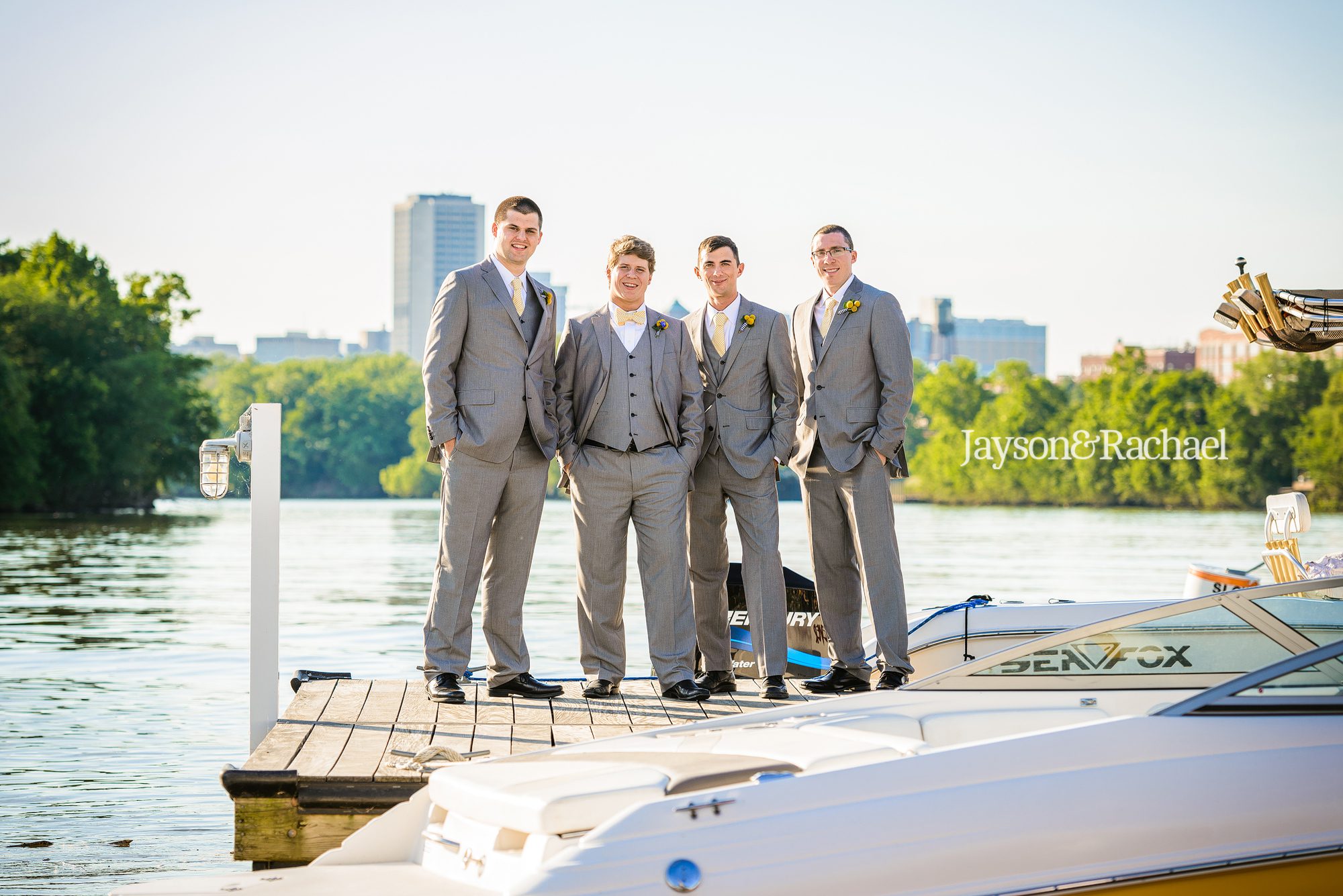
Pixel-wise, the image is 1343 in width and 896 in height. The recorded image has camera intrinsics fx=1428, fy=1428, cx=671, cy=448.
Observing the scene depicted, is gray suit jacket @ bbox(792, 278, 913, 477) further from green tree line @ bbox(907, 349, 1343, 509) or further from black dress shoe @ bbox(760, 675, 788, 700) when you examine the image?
green tree line @ bbox(907, 349, 1343, 509)

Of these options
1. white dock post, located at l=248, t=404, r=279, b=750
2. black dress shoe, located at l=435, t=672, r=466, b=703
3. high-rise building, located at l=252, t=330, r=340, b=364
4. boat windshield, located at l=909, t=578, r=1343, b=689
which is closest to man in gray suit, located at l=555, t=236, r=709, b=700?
black dress shoe, located at l=435, t=672, r=466, b=703

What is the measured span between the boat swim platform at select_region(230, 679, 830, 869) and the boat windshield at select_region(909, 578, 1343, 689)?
100cm

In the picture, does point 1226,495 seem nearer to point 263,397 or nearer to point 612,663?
point 263,397

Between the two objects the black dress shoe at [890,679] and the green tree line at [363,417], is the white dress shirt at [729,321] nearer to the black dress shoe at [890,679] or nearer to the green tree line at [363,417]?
the black dress shoe at [890,679]

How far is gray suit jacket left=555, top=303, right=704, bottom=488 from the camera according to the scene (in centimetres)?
560

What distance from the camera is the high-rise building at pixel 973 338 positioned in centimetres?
8806

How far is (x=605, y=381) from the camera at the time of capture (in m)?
5.57

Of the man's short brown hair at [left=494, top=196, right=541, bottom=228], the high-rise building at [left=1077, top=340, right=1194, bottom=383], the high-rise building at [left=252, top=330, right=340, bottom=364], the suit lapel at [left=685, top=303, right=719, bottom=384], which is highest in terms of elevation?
the high-rise building at [left=252, top=330, right=340, bottom=364]

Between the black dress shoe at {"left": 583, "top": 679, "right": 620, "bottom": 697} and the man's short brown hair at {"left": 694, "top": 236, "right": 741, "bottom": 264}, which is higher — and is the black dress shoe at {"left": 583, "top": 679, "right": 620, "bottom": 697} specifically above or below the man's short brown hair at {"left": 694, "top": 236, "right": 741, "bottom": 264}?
below

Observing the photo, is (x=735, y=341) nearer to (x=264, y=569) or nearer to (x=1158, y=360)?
(x=264, y=569)

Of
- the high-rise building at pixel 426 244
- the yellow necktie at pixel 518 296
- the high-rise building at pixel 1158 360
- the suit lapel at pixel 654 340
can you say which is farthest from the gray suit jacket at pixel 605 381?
the high-rise building at pixel 426 244

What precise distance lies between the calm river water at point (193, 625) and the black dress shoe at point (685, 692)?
1715mm

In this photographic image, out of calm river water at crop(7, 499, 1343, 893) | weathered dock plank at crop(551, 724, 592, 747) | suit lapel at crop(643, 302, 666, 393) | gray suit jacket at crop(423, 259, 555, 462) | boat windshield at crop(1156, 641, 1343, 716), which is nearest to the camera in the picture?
boat windshield at crop(1156, 641, 1343, 716)

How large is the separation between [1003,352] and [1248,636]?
88.2m
